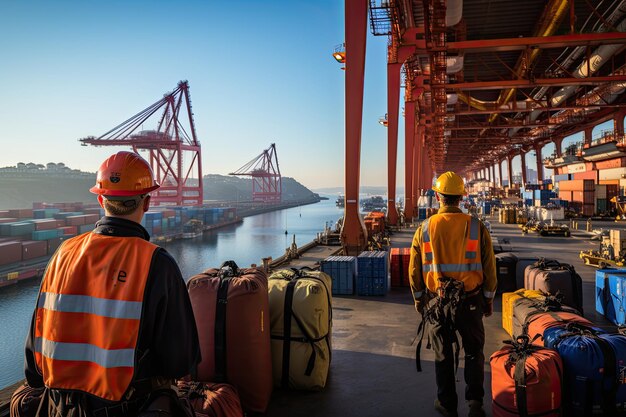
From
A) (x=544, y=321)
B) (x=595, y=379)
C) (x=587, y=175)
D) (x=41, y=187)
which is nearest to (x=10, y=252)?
(x=544, y=321)

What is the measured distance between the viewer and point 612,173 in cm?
3369

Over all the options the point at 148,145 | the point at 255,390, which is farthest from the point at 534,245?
the point at 148,145

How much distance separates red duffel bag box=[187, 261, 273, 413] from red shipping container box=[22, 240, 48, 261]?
36.3 meters

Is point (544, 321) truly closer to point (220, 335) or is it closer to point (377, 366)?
point (377, 366)

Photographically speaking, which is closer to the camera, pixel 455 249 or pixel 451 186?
pixel 455 249

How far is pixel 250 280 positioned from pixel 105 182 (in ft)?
5.75

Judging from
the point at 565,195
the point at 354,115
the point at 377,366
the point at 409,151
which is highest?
the point at 409,151

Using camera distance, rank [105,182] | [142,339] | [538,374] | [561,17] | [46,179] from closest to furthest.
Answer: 1. [142,339]
2. [105,182]
3. [538,374]
4. [561,17]
5. [46,179]

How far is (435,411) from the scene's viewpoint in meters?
3.72

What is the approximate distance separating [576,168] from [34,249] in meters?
51.7

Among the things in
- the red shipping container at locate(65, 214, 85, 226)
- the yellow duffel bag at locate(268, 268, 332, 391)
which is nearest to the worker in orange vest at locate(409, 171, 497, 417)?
the yellow duffel bag at locate(268, 268, 332, 391)

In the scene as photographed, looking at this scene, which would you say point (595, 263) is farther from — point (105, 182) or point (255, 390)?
point (105, 182)

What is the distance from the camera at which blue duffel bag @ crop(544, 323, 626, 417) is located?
332 centimetres

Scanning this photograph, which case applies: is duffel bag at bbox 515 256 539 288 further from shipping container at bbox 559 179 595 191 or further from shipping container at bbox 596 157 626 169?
shipping container at bbox 596 157 626 169
